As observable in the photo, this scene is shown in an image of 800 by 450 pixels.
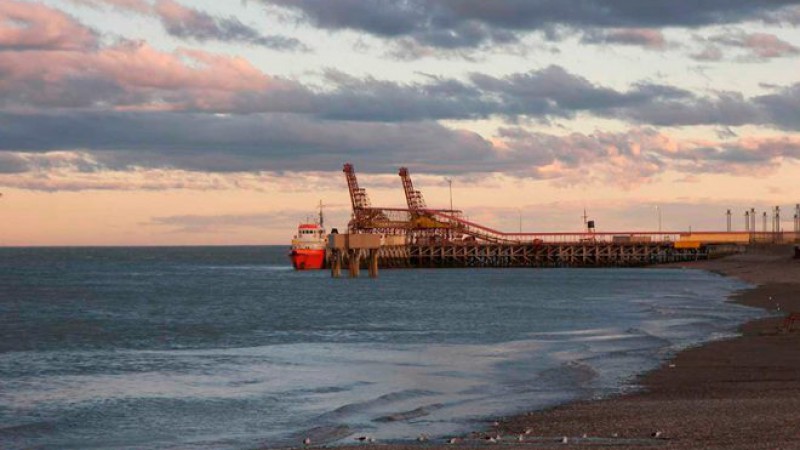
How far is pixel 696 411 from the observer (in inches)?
1009

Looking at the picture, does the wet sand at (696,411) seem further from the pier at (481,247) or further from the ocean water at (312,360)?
the pier at (481,247)

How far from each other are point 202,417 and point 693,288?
73.3 meters

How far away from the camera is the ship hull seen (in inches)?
6063

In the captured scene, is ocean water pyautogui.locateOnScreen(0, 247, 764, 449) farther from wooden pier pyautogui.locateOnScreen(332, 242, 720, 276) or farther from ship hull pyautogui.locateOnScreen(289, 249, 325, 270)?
wooden pier pyautogui.locateOnScreen(332, 242, 720, 276)

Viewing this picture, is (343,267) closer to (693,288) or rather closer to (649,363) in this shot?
(693,288)

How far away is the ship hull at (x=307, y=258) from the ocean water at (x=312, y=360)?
62.8m

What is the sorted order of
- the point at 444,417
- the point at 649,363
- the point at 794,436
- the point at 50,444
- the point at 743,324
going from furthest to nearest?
the point at 743,324
the point at 649,363
the point at 444,417
the point at 50,444
the point at 794,436

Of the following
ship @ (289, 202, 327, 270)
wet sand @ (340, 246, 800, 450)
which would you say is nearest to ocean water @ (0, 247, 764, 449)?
wet sand @ (340, 246, 800, 450)

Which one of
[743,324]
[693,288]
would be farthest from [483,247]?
[743,324]

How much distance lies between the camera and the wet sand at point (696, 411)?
2178 cm

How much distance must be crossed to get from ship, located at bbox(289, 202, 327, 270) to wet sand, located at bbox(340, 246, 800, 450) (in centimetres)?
11311

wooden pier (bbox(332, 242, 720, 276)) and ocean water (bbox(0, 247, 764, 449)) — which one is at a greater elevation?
wooden pier (bbox(332, 242, 720, 276))

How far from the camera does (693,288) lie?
96250 mm

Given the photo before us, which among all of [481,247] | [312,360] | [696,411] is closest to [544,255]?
[481,247]
